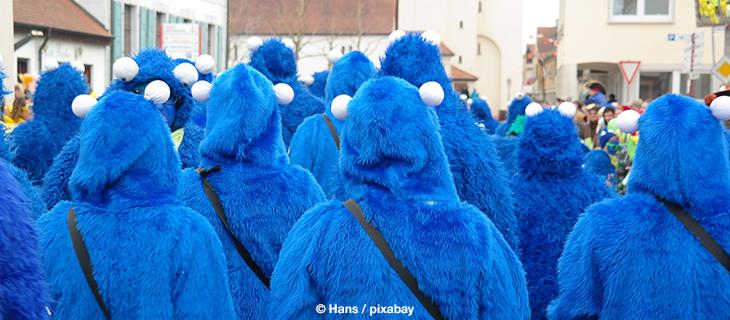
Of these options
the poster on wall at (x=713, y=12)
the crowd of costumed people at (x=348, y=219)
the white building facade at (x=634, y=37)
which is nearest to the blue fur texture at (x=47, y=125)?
the crowd of costumed people at (x=348, y=219)

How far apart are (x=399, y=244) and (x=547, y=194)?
2539 millimetres

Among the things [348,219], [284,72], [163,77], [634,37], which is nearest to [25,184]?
[163,77]

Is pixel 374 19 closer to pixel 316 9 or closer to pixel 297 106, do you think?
pixel 316 9

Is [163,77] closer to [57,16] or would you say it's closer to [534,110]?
[534,110]

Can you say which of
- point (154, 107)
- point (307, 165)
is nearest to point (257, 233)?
point (154, 107)

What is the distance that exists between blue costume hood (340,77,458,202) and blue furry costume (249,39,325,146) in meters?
4.76

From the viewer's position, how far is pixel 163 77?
5.16 metres

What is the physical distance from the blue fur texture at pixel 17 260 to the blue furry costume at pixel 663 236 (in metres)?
2.09

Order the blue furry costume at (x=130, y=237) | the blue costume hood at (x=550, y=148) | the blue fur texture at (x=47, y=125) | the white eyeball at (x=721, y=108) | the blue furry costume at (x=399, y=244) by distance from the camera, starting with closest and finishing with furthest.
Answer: the blue furry costume at (x=399, y=244) → the blue furry costume at (x=130, y=237) → the white eyeball at (x=721, y=108) → the blue costume hood at (x=550, y=148) → the blue fur texture at (x=47, y=125)

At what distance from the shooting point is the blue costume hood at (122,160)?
3211mm

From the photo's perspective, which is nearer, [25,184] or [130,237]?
[130,237]

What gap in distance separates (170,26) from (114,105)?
1044 centimetres

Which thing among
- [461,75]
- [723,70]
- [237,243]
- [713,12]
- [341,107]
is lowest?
A: [237,243]

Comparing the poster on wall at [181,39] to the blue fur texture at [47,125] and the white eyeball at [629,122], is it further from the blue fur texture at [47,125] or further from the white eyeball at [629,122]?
the white eyeball at [629,122]
